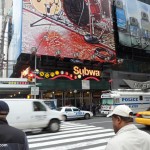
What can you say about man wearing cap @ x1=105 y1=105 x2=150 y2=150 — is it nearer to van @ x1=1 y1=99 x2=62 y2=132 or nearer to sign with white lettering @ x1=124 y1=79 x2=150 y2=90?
van @ x1=1 y1=99 x2=62 y2=132

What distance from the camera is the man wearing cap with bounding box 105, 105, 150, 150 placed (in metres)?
2.98

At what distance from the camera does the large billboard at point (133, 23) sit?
4784 centimetres

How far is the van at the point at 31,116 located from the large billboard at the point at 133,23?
108ft

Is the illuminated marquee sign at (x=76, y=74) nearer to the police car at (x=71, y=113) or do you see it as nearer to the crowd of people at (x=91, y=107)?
the crowd of people at (x=91, y=107)

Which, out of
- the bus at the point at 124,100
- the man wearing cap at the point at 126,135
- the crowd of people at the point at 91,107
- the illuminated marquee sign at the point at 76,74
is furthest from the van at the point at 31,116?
the crowd of people at the point at 91,107

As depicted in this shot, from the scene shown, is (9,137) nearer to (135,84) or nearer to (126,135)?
(126,135)

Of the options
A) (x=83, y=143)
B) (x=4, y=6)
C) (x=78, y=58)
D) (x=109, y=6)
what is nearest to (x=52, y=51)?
(x=78, y=58)

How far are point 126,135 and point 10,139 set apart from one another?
1185 mm

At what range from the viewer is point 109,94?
32.6 metres

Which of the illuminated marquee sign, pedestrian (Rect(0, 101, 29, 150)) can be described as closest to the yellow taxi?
Result: pedestrian (Rect(0, 101, 29, 150))

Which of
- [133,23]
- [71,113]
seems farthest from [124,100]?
[133,23]

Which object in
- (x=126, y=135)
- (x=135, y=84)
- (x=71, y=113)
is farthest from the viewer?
(x=135, y=84)

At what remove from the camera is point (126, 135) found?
3088 mm

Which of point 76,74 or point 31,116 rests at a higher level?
point 76,74
